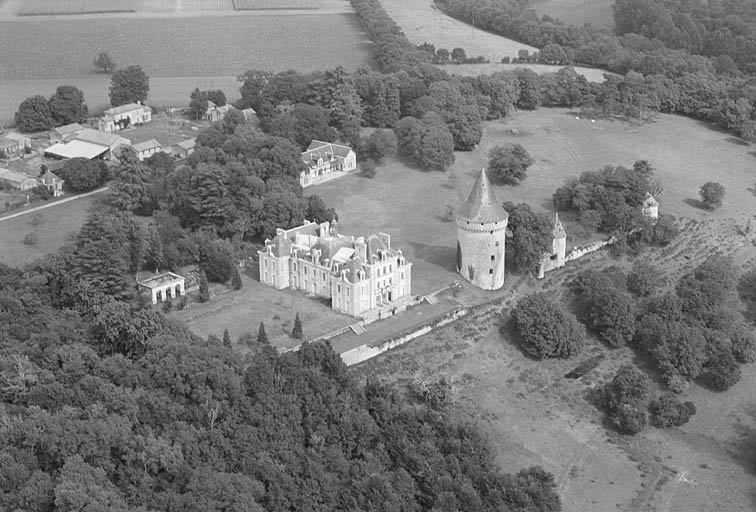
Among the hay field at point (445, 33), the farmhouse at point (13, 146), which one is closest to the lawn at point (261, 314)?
the farmhouse at point (13, 146)

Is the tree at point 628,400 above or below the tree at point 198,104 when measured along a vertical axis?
below

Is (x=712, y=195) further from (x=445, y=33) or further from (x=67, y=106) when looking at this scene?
(x=445, y=33)

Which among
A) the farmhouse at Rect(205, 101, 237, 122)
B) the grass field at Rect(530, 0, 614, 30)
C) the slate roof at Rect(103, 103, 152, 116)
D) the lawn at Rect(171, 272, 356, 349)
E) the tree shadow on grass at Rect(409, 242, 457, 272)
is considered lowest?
the grass field at Rect(530, 0, 614, 30)

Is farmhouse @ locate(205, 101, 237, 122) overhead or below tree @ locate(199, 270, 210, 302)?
below

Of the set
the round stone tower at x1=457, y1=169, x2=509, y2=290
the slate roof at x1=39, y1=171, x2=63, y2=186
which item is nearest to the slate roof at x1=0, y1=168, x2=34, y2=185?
the slate roof at x1=39, y1=171, x2=63, y2=186

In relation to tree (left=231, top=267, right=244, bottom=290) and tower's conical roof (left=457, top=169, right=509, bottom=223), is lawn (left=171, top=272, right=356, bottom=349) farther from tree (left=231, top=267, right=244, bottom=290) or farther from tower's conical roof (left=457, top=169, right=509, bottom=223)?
tower's conical roof (left=457, top=169, right=509, bottom=223)

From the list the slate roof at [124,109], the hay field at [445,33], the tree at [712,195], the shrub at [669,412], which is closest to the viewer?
the shrub at [669,412]

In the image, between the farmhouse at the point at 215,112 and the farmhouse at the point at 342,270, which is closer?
the farmhouse at the point at 342,270

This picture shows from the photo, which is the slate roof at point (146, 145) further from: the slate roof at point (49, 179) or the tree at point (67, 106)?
the tree at point (67, 106)
